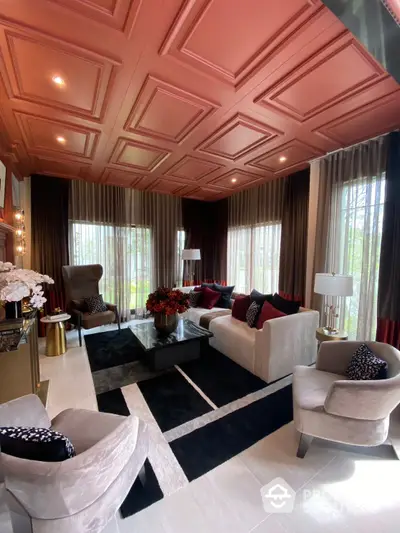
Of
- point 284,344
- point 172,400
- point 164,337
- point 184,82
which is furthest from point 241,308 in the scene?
point 184,82

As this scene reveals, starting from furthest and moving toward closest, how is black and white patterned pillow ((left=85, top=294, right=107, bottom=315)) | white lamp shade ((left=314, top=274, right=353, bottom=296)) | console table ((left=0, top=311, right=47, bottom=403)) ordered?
black and white patterned pillow ((left=85, top=294, right=107, bottom=315))
white lamp shade ((left=314, top=274, right=353, bottom=296))
console table ((left=0, top=311, right=47, bottom=403))

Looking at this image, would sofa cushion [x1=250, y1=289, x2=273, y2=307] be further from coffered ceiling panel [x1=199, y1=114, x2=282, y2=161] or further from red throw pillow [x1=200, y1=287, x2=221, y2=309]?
coffered ceiling panel [x1=199, y1=114, x2=282, y2=161]

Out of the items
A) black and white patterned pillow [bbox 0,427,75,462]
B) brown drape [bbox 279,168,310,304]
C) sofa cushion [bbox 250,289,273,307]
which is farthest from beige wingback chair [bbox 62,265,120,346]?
brown drape [bbox 279,168,310,304]

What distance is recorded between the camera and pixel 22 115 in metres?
2.32

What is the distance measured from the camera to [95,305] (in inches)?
152

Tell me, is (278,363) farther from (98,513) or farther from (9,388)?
(9,388)

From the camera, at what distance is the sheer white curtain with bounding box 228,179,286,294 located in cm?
432

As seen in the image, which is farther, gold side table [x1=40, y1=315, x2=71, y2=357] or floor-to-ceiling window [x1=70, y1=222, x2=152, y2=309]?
floor-to-ceiling window [x1=70, y1=222, x2=152, y2=309]

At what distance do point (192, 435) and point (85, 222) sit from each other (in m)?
4.09

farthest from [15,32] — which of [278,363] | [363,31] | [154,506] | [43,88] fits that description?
Result: [278,363]

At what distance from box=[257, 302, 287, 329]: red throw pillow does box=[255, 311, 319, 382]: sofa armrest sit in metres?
0.19

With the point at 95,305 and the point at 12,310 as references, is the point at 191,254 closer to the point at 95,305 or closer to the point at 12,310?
the point at 95,305

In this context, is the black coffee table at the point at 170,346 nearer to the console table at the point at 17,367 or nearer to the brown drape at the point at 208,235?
the console table at the point at 17,367

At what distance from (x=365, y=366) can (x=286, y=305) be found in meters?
1.24
